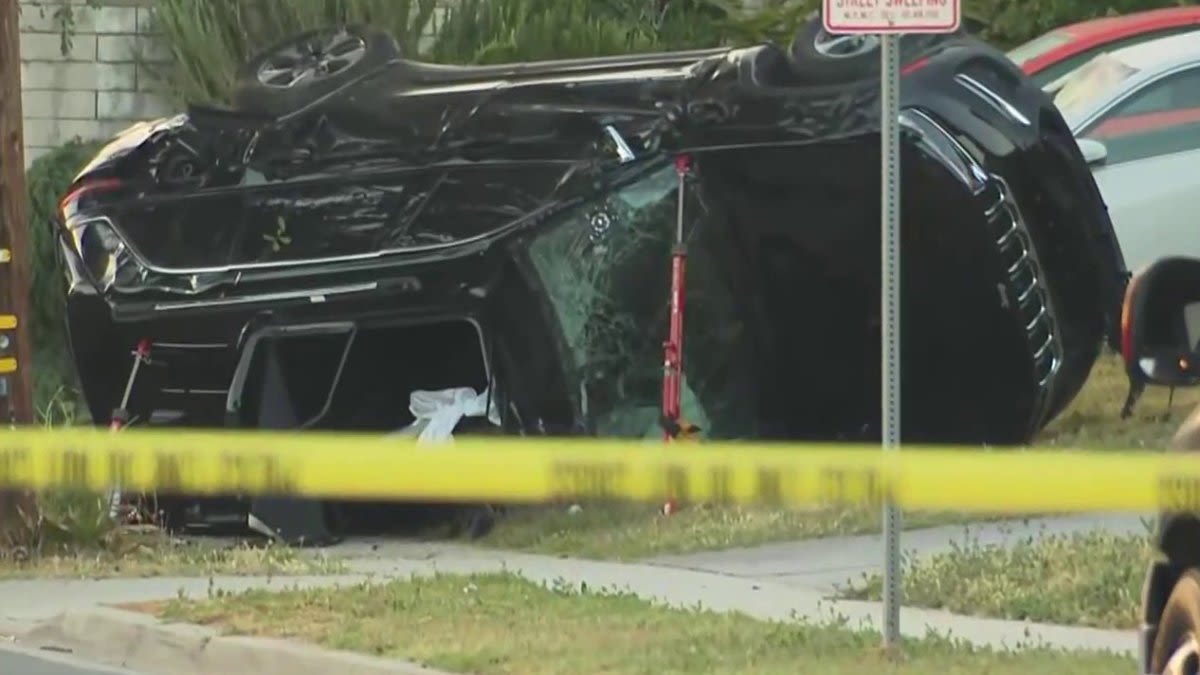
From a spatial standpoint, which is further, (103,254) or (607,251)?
(103,254)

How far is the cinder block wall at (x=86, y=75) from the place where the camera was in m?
20.3

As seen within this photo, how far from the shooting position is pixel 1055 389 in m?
13.1

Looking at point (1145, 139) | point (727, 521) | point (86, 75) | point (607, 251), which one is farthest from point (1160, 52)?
point (86, 75)

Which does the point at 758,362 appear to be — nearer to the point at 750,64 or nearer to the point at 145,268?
the point at 750,64

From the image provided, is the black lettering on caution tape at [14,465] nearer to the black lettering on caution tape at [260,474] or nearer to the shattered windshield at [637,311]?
the black lettering on caution tape at [260,474]

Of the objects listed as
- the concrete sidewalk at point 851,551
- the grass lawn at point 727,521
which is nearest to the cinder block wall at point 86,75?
the grass lawn at point 727,521

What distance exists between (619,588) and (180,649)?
2018 millimetres

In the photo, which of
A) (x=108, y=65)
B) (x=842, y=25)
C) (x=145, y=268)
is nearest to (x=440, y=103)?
(x=145, y=268)

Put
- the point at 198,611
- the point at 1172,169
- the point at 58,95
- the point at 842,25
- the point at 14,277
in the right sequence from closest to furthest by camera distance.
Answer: the point at 842,25 → the point at 198,611 → the point at 14,277 → the point at 1172,169 → the point at 58,95

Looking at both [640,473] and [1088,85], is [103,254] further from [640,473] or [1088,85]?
[640,473]

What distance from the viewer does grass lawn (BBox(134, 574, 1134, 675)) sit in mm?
8992

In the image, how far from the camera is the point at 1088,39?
16.2 metres

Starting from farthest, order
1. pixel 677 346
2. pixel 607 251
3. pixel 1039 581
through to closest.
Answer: pixel 607 251 < pixel 677 346 < pixel 1039 581

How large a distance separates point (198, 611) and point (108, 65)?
415 inches
